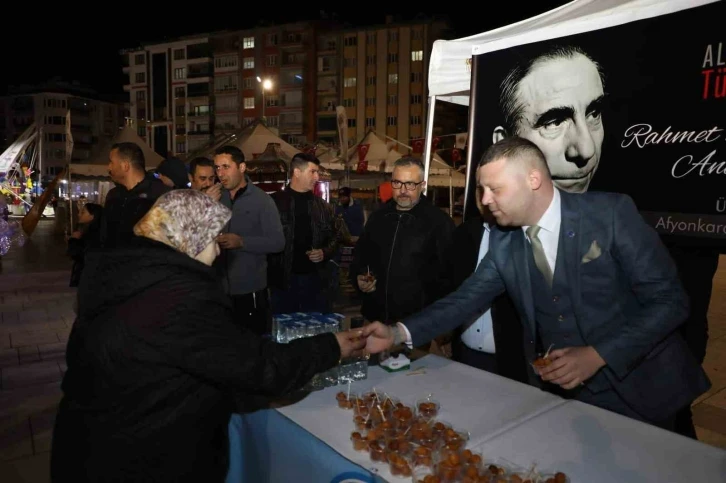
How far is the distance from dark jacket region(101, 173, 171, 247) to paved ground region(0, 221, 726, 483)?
5.07ft

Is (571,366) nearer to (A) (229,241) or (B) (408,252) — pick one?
(B) (408,252)

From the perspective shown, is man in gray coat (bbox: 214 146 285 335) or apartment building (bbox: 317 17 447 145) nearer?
man in gray coat (bbox: 214 146 285 335)

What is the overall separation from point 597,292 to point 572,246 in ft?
0.73

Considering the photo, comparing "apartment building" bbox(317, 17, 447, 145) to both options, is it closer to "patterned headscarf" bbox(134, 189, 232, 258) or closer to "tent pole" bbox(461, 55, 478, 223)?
"tent pole" bbox(461, 55, 478, 223)

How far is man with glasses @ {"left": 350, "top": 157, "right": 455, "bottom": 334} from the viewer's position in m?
3.85

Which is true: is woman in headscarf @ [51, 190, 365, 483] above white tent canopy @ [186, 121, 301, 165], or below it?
below

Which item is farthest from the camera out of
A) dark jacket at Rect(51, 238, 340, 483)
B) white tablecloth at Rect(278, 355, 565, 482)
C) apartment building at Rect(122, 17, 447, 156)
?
apartment building at Rect(122, 17, 447, 156)

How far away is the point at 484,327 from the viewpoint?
3.27m

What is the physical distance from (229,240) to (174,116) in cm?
7711

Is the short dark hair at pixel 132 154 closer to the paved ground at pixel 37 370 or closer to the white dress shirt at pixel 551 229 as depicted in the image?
the paved ground at pixel 37 370

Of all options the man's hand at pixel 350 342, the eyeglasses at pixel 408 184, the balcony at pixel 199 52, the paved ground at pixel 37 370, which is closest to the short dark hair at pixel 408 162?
the eyeglasses at pixel 408 184

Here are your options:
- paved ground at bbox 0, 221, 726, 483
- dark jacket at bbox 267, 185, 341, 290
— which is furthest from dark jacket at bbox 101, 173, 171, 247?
paved ground at bbox 0, 221, 726, 483

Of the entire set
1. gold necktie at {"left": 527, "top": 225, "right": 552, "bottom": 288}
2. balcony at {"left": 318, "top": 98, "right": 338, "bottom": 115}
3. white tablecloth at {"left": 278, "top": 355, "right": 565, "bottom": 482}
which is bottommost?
white tablecloth at {"left": 278, "top": 355, "right": 565, "bottom": 482}

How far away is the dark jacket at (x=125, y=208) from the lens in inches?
143
